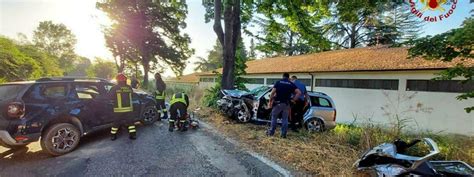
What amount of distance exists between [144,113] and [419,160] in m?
7.15

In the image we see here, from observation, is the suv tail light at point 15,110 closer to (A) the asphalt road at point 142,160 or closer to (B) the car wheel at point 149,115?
(A) the asphalt road at point 142,160

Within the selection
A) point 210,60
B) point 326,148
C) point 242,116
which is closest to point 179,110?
point 242,116

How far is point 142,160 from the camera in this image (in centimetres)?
486

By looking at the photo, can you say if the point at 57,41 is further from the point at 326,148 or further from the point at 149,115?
the point at 326,148

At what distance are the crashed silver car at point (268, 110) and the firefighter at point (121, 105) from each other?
3.56 m

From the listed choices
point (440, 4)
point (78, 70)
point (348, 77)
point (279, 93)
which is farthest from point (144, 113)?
point (78, 70)

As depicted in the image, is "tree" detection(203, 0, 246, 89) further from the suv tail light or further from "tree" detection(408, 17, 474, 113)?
"tree" detection(408, 17, 474, 113)

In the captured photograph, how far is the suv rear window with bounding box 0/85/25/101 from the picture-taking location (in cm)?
476

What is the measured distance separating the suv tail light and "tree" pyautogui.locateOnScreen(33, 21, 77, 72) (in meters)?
56.1

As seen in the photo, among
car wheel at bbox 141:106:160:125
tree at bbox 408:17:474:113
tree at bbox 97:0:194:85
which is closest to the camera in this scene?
tree at bbox 408:17:474:113

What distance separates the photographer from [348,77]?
49.0 ft

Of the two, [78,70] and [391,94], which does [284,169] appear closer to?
[391,94]

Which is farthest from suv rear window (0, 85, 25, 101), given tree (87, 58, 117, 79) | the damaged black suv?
tree (87, 58, 117, 79)

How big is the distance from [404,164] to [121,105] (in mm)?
5887
